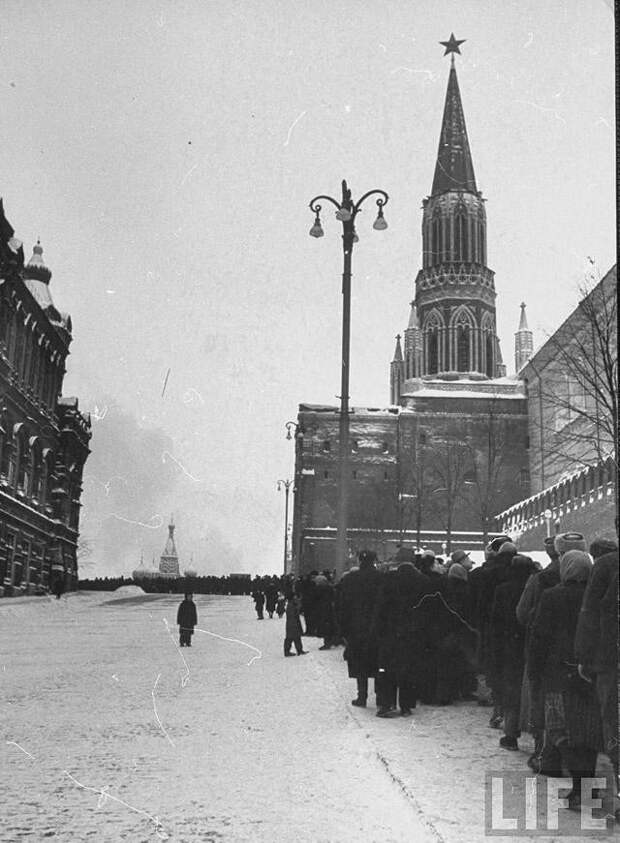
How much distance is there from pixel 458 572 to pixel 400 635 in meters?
1.22

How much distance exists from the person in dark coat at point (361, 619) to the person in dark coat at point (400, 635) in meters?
0.18

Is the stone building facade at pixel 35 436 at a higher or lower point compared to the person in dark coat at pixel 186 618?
higher

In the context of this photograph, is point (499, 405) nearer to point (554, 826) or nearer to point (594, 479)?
point (594, 479)

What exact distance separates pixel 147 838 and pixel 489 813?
2.00 m

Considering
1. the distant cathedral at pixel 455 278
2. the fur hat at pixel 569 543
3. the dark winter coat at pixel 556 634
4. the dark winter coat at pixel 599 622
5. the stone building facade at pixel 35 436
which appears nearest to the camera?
the dark winter coat at pixel 599 622

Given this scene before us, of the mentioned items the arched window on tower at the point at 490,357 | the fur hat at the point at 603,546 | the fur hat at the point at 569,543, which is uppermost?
the arched window on tower at the point at 490,357

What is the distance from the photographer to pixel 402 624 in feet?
34.9

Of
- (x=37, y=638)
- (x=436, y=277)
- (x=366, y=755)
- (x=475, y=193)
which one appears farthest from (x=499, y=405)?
(x=366, y=755)

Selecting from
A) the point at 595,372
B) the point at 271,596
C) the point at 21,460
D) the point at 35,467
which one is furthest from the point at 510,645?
the point at 35,467

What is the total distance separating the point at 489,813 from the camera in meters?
5.68

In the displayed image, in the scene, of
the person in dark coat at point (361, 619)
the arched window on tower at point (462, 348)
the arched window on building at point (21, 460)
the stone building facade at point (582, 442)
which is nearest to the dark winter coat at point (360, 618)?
the person in dark coat at point (361, 619)

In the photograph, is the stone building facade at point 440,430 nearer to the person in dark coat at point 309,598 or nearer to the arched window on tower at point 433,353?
the arched window on tower at point 433,353

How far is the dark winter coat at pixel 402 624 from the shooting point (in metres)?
→ 10.5

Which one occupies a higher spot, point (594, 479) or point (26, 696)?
point (594, 479)
